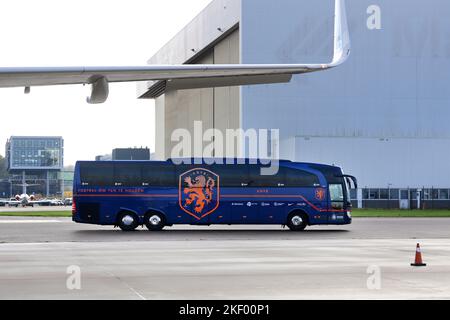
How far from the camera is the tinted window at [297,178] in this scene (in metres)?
36.1

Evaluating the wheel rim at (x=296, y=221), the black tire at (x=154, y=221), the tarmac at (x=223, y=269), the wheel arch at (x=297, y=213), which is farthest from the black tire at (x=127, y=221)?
the wheel rim at (x=296, y=221)

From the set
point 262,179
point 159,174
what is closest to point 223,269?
point 159,174

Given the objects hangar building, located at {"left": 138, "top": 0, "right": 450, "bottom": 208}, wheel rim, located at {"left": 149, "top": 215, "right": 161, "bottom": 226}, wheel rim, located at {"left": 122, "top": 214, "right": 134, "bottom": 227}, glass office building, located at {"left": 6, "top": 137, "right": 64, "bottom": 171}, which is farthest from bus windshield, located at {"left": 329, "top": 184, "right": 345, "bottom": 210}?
glass office building, located at {"left": 6, "top": 137, "right": 64, "bottom": 171}

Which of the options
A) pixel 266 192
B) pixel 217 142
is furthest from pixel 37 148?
pixel 266 192

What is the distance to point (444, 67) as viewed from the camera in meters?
73.1

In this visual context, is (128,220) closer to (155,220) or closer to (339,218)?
(155,220)

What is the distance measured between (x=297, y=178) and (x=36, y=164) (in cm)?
15088

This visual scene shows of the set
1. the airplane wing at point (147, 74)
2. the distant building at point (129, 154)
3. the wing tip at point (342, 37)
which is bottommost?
the airplane wing at point (147, 74)

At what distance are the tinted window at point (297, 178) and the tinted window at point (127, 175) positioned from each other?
20.7 feet

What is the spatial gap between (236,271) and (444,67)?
60.9 m

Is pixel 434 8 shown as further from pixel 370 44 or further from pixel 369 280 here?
pixel 369 280

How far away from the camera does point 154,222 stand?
117ft

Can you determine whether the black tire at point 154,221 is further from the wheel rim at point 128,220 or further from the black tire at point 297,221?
the black tire at point 297,221

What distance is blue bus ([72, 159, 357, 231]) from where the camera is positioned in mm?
35438
